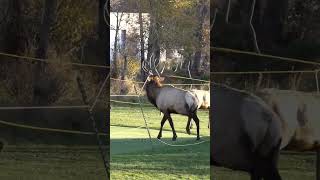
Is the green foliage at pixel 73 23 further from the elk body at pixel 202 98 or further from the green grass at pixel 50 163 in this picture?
the elk body at pixel 202 98

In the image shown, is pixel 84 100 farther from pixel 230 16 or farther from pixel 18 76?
pixel 230 16

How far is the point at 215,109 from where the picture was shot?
18.4 ft

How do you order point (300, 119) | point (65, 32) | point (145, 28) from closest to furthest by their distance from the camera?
point (300, 119) → point (65, 32) → point (145, 28)

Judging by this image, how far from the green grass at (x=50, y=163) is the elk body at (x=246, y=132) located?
55.4 inches

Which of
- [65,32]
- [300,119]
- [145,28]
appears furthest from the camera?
[145,28]

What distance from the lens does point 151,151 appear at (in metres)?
6.36

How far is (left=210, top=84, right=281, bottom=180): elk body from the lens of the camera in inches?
218

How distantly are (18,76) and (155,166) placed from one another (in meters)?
1.95

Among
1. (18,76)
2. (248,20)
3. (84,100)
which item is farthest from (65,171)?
(248,20)

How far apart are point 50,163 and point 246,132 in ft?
7.32

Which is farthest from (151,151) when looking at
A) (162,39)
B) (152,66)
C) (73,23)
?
(73,23)

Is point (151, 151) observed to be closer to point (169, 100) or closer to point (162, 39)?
point (169, 100)

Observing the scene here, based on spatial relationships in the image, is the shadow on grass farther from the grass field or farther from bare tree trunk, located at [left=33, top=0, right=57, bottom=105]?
bare tree trunk, located at [left=33, top=0, right=57, bottom=105]

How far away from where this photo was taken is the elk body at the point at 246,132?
5.54 meters
